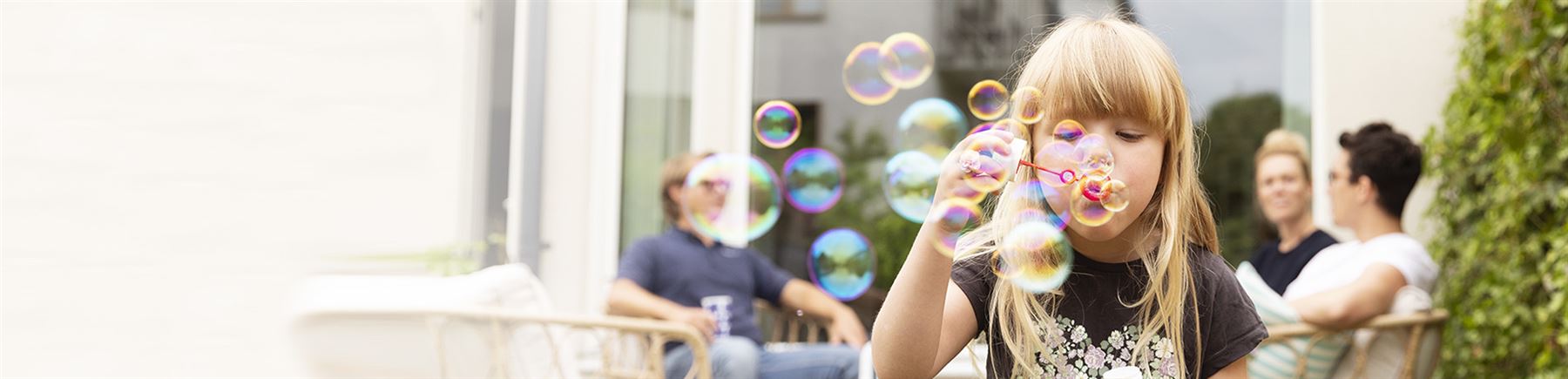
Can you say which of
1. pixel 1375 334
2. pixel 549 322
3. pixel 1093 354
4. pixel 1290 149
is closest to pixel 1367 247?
pixel 1375 334

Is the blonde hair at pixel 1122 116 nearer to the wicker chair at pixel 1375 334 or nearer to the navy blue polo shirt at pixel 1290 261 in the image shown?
the wicker chair at pixel 1375 334

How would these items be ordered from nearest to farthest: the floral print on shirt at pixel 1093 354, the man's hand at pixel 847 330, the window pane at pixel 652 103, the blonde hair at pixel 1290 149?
1. the floral print on shirt at pixel 1093 354
2. the blonde hair at pixel 1290 149
3. the man's hand at pixel 847 330
4. the window pane at pixel 652 103

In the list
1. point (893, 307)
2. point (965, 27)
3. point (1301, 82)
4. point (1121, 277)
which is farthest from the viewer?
point (965, 27)

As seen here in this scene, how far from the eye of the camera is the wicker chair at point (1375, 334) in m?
2.68

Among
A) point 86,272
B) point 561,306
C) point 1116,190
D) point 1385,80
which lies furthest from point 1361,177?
point 86,272

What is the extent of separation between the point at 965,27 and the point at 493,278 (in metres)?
2.40

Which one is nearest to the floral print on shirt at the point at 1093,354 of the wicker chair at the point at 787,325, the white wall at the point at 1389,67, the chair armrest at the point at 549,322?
the chair armrest at the point at 549,322

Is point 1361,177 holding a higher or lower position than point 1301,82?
lower

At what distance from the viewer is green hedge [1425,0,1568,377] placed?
9.00ft

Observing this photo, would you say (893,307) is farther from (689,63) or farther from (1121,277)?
(689,63)

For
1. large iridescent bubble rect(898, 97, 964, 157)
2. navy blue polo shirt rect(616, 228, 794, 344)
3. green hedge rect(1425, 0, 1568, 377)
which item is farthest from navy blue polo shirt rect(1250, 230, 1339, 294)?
large iridescent bubble rect(898, 97, 964, 157)

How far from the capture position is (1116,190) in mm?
1383

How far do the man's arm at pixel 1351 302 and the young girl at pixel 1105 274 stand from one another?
1.22 m

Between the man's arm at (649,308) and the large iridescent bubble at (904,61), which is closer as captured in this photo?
the large iridescent bubble at (904,61)
